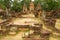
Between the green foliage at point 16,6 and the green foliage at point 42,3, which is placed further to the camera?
the green foliage at point 16,6

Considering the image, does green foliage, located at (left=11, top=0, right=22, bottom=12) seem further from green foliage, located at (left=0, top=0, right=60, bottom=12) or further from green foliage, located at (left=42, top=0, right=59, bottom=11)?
green foliage, located at (left=42, top=0, right=59, bottom=11)

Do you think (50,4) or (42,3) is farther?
(42,3)

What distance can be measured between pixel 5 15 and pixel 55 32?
988 centimetres

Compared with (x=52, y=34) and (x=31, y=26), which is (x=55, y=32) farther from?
(x=31, y=26)

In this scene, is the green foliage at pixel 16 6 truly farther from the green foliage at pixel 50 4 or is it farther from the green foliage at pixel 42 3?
the green foliage at pixel 50 4

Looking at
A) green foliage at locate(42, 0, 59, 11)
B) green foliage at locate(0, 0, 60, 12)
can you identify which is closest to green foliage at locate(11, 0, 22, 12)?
green foliage at locate(0, 0, 60, 12)

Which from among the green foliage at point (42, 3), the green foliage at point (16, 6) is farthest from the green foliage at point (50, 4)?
the green foliage at point (16, 6)

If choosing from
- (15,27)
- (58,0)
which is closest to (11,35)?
(15,27)

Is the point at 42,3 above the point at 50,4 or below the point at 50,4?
above

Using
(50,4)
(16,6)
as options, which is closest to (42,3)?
(50,4)

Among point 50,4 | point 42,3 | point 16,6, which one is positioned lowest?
point 16,6

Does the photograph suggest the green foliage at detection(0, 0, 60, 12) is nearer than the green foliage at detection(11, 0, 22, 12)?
Yes

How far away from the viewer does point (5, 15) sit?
73.5 ft

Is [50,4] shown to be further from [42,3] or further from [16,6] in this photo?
[16,6]
